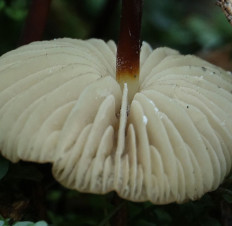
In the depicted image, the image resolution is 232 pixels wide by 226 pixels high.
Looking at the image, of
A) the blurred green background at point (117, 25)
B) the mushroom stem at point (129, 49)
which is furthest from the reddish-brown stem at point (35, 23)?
the mushroom stem at point (129, 49)

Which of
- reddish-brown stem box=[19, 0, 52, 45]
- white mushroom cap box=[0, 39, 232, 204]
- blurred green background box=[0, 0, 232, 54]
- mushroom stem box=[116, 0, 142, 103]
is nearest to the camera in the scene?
white mushroom cap box=[0, 39, 232, 204]

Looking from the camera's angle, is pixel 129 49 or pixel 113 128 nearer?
pixel 113 128

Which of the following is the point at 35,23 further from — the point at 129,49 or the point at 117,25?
the point at 117,25

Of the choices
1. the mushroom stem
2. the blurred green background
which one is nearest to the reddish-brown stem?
the blurred green background

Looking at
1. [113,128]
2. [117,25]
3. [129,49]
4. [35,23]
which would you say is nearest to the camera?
[113,128]

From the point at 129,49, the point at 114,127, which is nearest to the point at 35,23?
the point at 129,49

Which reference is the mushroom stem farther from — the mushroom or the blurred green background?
the blurred green background

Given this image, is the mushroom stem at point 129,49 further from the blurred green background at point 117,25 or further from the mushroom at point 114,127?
the blurred green background at point 117,25
